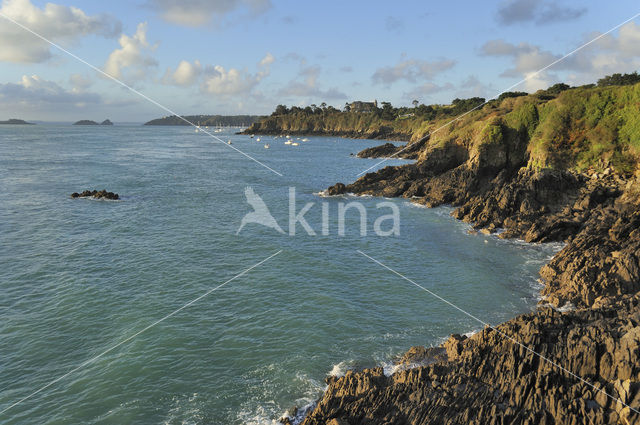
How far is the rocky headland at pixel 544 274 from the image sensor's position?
1244 centimetres

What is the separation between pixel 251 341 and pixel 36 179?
59096mm

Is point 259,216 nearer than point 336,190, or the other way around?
point 259,216

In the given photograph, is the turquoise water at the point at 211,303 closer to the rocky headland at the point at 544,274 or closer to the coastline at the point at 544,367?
the coastline at the point at 544,367

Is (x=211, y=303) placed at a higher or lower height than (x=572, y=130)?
lower

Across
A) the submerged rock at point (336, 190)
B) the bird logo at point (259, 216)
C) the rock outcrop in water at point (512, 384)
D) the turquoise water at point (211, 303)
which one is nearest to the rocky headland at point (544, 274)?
the rock outcrop in water at point (512, 384)

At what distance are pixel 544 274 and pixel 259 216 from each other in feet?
91.3

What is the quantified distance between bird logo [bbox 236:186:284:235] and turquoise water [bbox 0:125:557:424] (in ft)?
4.20

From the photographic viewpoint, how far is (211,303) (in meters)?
22.3

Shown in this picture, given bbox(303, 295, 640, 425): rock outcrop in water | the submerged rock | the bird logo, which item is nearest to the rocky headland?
bbox(303, 295, 640, 425): rock outcrop in water

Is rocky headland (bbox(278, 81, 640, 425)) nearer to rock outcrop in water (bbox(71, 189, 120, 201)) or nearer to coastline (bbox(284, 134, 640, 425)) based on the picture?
coastline (bbox(284, 134, 640, 425))

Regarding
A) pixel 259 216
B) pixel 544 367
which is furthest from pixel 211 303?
pixel 259 216

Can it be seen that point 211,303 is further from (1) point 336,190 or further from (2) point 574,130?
(2) point 574,130

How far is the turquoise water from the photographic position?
49.9 ft

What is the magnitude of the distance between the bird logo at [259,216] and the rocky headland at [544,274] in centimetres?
1086
